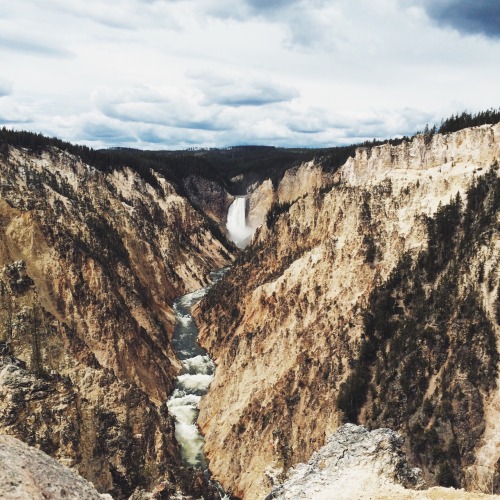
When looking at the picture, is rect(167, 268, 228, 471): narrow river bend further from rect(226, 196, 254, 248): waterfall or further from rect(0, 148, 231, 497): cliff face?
rect(226, 196, 254, 248): waterfall

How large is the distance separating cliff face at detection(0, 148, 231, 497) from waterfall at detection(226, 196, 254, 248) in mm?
27771

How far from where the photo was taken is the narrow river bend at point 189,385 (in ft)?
114

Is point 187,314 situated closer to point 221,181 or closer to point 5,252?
point 5,252

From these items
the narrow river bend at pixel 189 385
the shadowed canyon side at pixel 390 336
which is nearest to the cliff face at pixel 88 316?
the narrow river bend at pixel 189 385

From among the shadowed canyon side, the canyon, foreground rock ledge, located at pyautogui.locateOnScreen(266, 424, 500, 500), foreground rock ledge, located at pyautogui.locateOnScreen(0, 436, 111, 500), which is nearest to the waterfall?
the canyon

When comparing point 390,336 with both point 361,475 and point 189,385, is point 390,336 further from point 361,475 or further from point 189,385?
point 189,385

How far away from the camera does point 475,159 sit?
131ft

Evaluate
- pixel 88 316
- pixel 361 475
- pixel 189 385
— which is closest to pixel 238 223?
pixel 189 385

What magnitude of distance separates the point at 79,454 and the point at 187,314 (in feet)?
145

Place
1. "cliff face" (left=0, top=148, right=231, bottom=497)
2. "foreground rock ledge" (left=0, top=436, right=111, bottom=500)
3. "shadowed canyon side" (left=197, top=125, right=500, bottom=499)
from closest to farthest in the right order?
"foreground rock ledge" (left=0, top=436, right=111, bottom=500), "cliff face" (left=0, top=148, right=231, bottom=497), "shadowed canyon side" (left=197, top=125, right=500, bottom=499)

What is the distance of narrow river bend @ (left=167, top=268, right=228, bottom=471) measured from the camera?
114 ft

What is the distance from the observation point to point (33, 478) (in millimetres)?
11617

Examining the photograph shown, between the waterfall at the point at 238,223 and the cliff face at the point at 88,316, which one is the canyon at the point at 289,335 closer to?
the cliff face at the point at 88,316

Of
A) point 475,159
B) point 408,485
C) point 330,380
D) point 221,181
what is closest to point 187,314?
point 330,380
